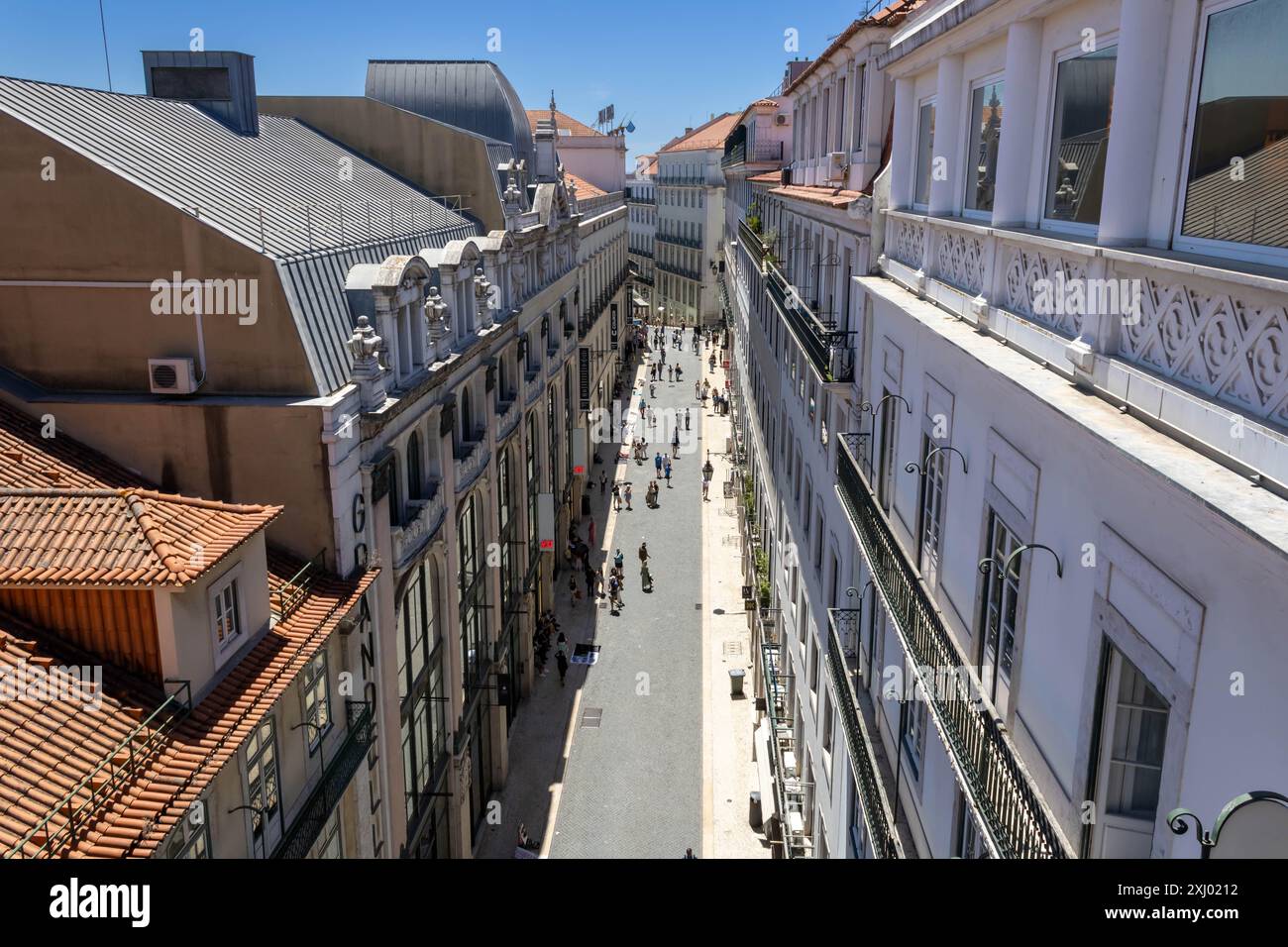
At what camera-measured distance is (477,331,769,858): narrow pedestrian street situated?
2745 centimetres

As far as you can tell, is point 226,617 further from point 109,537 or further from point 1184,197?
point 1184,197

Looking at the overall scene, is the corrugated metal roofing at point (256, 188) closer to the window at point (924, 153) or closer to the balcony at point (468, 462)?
the balcony at point (468, 462)

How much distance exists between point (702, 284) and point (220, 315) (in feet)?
295

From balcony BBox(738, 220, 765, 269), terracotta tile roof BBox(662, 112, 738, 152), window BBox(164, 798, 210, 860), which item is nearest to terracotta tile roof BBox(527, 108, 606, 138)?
terracotta tile roof BBox(662, 112, 738, 152)

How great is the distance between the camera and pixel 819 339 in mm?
20766

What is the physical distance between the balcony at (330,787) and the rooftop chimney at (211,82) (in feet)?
53.4

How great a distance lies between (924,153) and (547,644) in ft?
89.6

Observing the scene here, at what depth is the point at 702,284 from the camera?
104 m

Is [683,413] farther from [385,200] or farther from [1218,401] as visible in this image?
[1218,401]

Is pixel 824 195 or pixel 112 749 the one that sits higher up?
pixel 824 195

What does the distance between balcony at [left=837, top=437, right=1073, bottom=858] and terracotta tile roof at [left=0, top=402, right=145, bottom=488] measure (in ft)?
40.4

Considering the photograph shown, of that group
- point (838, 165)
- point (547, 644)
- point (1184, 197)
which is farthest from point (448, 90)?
point (1184, 197)

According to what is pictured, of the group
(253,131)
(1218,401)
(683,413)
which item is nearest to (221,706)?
A: (1218,401)

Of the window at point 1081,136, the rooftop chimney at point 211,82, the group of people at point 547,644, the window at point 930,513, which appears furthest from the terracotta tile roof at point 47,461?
the group of people at point 547,644
